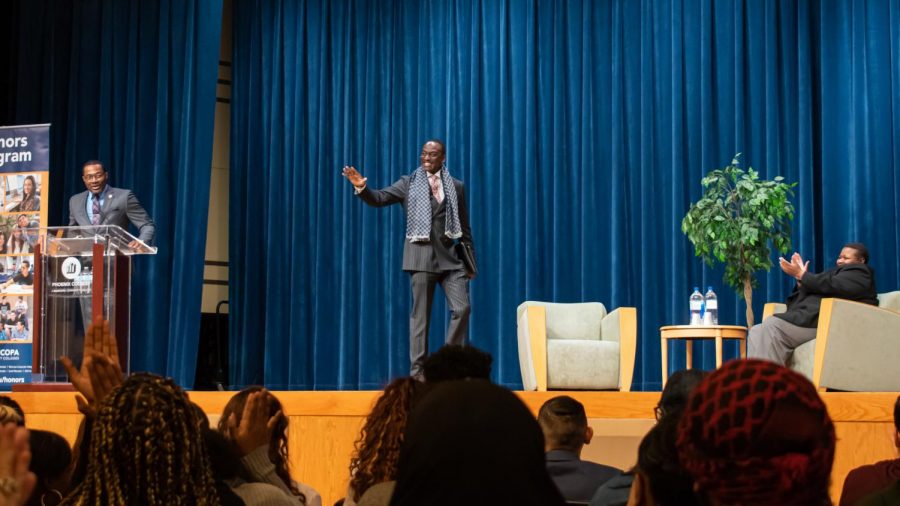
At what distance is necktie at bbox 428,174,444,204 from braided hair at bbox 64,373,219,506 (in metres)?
5.06

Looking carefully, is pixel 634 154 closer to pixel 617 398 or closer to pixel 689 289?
pixel 689 289

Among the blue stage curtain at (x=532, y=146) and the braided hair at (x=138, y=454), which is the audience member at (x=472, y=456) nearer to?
the braided hair at (x=138, y=454)

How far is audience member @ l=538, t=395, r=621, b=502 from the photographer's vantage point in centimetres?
267

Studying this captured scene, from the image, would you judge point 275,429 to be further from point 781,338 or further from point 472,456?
point 781,338

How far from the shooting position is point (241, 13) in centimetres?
929

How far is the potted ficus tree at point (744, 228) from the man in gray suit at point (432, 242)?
161 cm

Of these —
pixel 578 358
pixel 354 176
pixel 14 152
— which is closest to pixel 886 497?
pixel 354 176

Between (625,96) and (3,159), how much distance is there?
4465 millimetres

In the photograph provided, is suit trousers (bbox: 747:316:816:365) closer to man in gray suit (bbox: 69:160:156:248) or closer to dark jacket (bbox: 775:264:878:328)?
dark jacket (bbox: 775:264:878:328)

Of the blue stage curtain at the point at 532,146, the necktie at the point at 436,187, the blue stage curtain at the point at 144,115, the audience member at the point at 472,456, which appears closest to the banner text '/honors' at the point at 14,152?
the blue stage curtain at the point at 144,115

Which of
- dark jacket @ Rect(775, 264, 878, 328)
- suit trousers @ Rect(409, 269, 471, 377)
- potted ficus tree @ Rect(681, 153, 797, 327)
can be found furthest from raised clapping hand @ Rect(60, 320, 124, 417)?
potted ficus tree @ Rect(681, 153, 797, 327)

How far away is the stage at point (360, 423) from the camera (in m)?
4.91

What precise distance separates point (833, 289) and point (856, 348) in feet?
1.42

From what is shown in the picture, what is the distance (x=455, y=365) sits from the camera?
2320 millimetres
